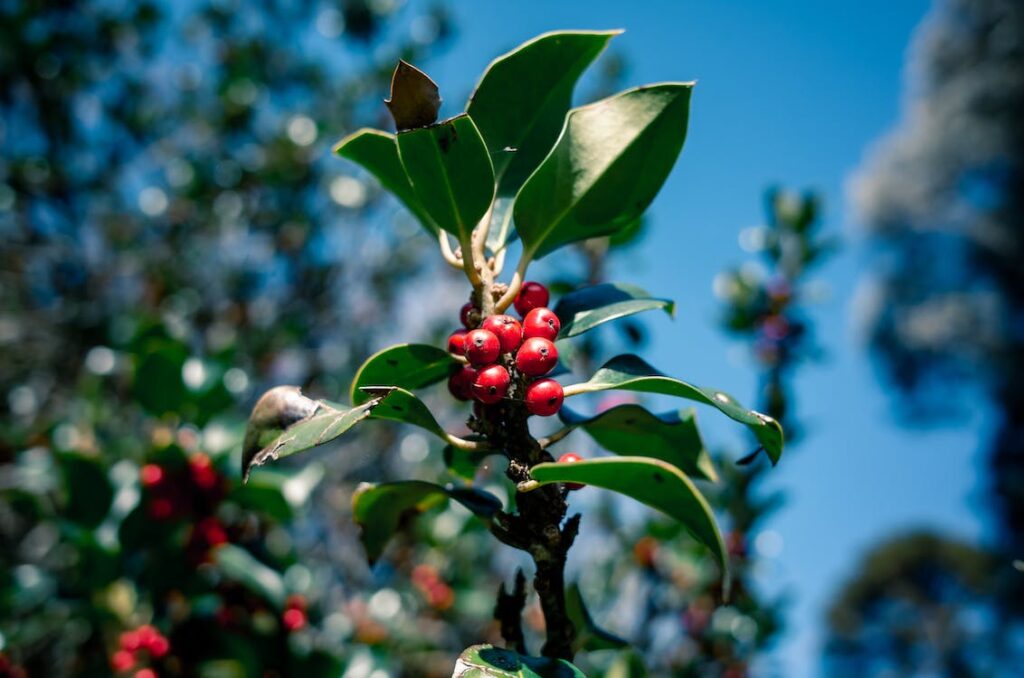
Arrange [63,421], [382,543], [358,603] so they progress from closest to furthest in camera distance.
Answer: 1. [382,543]
2. [63,421]
3. [358,603]

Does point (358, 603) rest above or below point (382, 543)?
below

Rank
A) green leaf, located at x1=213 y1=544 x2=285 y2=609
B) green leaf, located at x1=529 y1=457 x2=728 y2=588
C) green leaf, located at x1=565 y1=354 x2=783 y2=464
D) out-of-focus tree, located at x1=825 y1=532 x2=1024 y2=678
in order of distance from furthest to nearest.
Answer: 1. out-of-focus tree, located at x1=825 y1=532 x2=1024 y2=678
2. green leaf, located at x1=213 y1=544 x2=285 y2=609
3. green leaf, located at x1=565 y1=354 x2=783 y2=464
4. green leaf, located at x1=529 y1=457 x2=728 y2=588

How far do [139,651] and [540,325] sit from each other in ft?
5.43

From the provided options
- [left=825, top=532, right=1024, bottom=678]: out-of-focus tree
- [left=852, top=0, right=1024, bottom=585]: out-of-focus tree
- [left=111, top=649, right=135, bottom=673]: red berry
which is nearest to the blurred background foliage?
[left=111, top=649, right=135, bottom=673]: red berry

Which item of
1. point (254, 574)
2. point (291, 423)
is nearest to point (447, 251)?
point (291, 423)

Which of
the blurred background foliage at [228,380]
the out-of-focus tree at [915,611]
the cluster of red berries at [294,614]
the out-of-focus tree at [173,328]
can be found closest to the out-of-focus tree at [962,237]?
the out-of-focus tree at [915,611]

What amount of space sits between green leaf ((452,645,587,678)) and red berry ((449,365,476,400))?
330 millimetres

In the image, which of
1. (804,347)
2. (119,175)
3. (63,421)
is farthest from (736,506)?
(119,175)

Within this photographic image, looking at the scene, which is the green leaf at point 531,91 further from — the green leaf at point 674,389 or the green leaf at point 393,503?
the green leaf at point 393,503

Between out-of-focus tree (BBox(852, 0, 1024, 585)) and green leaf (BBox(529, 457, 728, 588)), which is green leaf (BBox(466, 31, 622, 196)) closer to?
green leaf (BBox(529, 457, 728, 588))

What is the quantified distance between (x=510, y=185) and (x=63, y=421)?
6.51 feet

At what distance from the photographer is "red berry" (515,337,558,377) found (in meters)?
0.88

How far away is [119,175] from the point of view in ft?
14.8

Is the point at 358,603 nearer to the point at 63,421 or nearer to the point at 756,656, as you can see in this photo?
the point at 63,421
